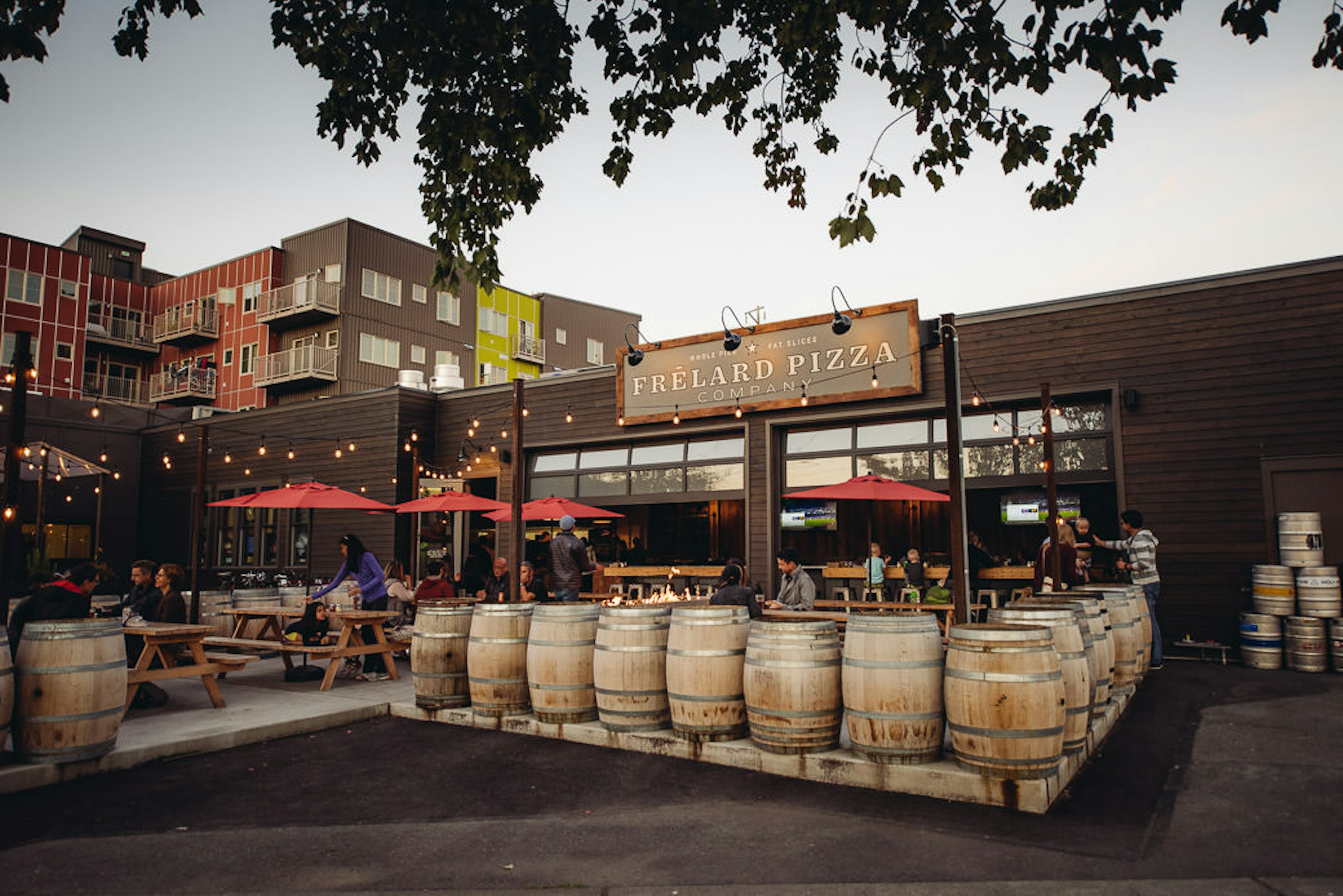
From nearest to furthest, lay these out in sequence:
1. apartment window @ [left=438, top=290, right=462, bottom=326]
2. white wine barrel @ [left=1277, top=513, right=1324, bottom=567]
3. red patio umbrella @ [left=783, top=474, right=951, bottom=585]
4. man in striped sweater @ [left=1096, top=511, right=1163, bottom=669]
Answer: white wine barrel @ [left=1277, top=513, right=1324, bottom=567], man in striped sweater @ [left=1096, top=511, right=1163, bottom=669], red patio umbrella @ [left=783, top=474, right=951, bottom=585], apartment window @ [left=438, top=290, right=462, bottom=326]

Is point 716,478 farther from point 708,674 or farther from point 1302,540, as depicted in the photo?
point 708,674

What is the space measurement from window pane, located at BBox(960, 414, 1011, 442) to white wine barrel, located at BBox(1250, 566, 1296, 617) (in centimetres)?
334

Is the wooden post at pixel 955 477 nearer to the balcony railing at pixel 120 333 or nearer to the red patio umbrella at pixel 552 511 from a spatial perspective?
the red patio umbrella at pixel 552 511

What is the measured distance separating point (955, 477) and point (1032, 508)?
6.71 meters

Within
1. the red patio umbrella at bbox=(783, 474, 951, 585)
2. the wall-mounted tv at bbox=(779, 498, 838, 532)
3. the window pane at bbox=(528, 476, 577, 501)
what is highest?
the window pane at bbox=(528, 476, 577, 501)

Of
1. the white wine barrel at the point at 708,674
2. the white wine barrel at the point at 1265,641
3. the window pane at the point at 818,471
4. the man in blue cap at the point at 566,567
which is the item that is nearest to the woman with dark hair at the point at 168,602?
the man in blue cap at the point at 566,567

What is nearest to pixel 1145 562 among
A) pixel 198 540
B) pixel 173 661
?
pixel 173 661

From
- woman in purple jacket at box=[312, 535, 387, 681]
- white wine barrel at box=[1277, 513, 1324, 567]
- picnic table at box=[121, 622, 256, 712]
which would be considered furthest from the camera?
white wine barrel at box=[1277, 513, 1324, 567]

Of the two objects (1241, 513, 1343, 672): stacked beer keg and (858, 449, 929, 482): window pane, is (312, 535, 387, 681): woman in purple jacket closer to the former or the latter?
(858, 449, 929, 482): window pane

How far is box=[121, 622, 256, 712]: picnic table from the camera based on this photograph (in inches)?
241

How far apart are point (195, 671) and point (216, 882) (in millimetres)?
3589

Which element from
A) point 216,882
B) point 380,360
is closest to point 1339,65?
point 216,882

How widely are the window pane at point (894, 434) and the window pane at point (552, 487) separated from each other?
17.8 feet

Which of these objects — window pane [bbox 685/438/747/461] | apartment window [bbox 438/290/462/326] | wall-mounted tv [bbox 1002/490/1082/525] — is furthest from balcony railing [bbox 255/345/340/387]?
wall-mounted tv [bbox 1002/490/1082/525]
